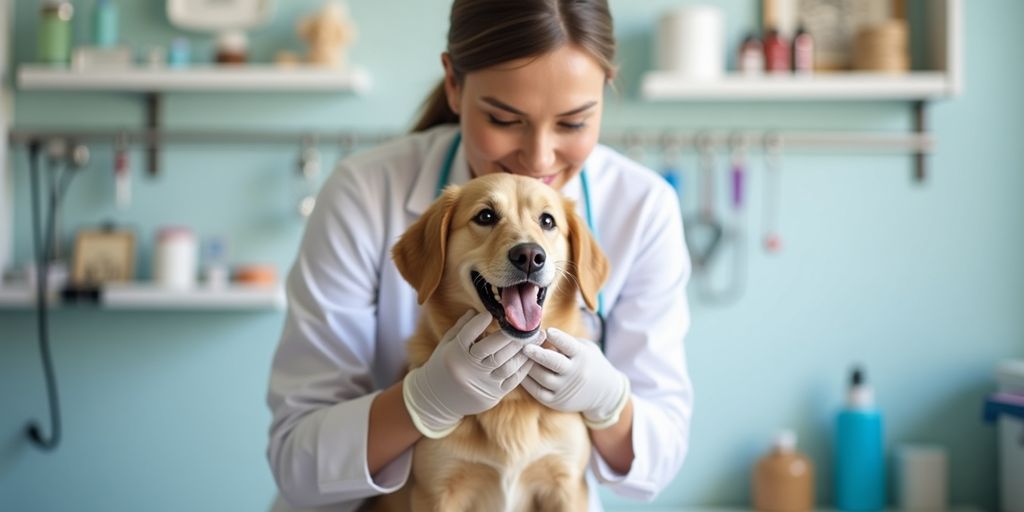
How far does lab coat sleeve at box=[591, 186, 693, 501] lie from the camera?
1.36 metres

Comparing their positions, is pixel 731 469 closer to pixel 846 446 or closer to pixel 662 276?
pixel 846 446

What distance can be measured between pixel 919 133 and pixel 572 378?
6.05 feet

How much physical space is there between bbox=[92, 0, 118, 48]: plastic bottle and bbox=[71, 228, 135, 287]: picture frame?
0.50m

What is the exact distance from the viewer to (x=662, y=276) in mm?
1399

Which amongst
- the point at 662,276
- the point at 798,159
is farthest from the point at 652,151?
the point at 662,276

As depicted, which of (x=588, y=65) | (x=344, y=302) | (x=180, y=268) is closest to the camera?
(x=588, y=65)

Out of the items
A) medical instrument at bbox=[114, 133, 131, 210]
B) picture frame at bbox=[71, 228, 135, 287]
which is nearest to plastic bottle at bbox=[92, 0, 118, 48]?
medical instrument at bbox=[114, 133, 131, 210]

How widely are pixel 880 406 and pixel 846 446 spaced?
194 mm

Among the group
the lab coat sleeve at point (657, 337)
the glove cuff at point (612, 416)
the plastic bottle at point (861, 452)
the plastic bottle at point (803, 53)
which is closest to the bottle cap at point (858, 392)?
the plastic bottle at point (861, 452)

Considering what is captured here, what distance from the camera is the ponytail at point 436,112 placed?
149cm

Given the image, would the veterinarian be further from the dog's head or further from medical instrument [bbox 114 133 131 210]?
medical instrument [bbox 114 133 131 210]

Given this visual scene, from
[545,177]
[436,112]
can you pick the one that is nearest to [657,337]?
[545,177]

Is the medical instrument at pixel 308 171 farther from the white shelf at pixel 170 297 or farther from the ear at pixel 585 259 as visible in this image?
the ear at pixel 585 259

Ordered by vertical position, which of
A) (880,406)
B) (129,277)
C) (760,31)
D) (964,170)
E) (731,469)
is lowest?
(731,469)
